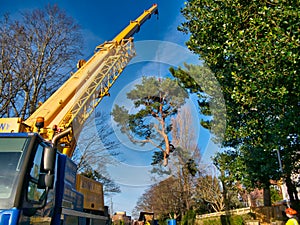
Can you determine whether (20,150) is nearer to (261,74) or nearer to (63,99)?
(63,99)

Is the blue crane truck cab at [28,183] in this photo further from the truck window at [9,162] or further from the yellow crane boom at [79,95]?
the yellow crane boom at [79,95]

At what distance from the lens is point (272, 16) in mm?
6117

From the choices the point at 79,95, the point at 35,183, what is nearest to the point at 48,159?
the point at 35,183

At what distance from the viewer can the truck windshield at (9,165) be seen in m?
2.72

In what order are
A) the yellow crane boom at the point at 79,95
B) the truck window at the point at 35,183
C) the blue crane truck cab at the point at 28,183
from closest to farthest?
the blue crane truck cab at the point at 28,183
the truck window at the point at 35,183
the yellow crane boom at the point at 79,95

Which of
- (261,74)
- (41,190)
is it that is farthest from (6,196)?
(261,74)

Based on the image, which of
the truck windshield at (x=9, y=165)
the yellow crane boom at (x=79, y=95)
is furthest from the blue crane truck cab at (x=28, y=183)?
the yellow crane boom at (x=79, y=95)

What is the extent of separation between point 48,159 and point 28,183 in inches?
12.5

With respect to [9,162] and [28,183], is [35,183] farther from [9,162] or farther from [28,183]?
[9,162]

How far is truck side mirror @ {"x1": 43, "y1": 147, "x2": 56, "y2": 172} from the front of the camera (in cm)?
302

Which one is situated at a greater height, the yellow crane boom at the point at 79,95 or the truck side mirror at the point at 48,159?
the yellow crane boom at the point at 79,95

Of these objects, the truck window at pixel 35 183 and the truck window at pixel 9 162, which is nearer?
the truck window at pixel 9 162

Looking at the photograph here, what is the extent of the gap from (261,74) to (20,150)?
533cm

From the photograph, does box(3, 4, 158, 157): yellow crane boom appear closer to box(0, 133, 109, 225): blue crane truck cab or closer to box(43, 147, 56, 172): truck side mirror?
box(0, 133, 109, 225): blue crane truck cab
